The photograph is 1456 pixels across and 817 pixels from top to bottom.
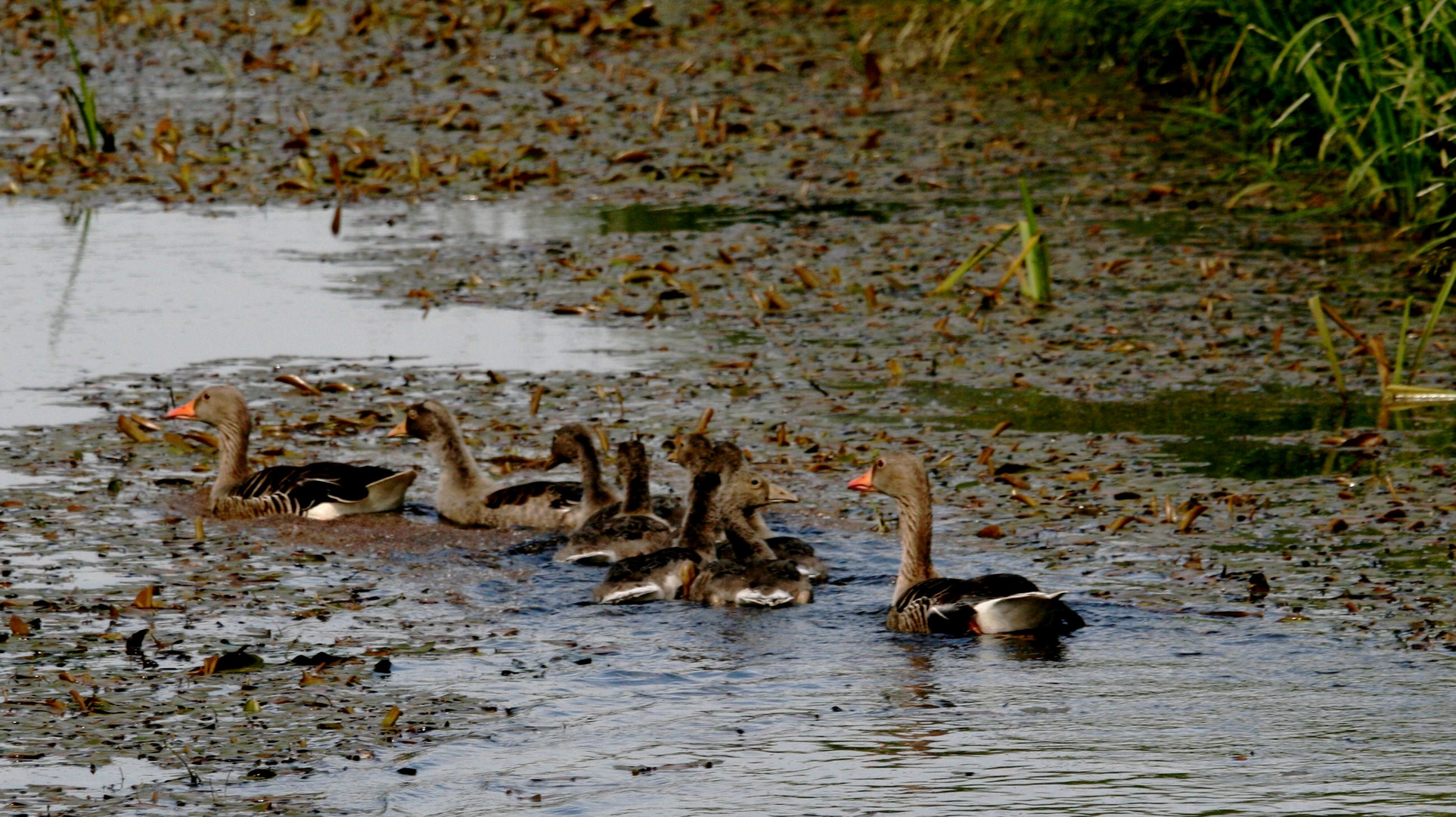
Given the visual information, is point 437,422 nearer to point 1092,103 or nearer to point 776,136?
point 776,136

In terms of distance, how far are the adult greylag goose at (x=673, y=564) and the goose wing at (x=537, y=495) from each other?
2.65 ft

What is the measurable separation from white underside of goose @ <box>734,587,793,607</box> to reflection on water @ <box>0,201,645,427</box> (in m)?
4.01

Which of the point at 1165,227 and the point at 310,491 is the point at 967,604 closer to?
the point at 310,491

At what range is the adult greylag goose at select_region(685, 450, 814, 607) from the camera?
8180mm

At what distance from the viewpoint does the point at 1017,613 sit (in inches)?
298

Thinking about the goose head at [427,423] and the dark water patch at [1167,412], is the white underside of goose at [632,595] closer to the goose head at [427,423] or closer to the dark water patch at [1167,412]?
the goose head at [427,423]

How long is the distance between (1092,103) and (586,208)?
17.3ft

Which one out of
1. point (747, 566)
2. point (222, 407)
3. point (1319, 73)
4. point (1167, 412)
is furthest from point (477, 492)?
point (1319, 73)

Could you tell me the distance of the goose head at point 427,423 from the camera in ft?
32.4

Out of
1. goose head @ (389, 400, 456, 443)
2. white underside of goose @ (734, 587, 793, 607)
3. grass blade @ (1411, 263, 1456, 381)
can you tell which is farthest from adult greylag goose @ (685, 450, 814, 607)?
grass blade @ (1411, 263, 1456, 381)

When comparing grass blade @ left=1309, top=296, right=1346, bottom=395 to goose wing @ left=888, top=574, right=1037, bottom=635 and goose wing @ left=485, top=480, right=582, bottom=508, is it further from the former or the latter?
goose wing @ left=485, top=480, right=582, bottom=508

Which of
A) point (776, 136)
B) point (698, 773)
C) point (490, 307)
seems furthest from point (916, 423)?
point (776, 136)

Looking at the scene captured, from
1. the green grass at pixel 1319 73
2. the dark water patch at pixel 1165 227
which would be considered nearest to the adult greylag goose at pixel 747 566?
the green grass at pixel 1319 73

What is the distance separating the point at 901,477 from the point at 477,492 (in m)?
2.29
